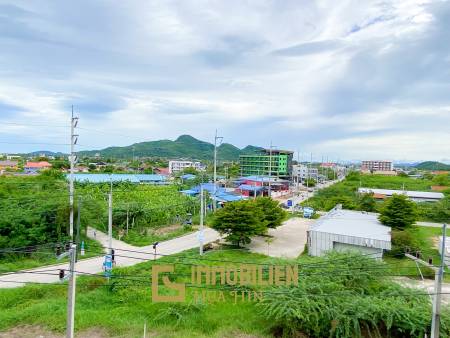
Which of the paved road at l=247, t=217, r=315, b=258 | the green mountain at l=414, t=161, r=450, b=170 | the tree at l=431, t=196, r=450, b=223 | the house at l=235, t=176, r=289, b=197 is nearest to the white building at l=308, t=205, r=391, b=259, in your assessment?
the paved road at l=247, t=217, r=315, b=258

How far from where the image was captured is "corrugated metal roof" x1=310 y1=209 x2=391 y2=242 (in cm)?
1847

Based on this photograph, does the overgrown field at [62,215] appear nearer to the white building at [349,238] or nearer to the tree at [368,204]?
the white building at [349,238]

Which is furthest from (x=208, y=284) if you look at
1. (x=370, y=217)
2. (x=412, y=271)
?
(x=370, y=217)

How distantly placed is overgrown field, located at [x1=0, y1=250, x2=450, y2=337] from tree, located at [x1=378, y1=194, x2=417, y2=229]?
1092 cm

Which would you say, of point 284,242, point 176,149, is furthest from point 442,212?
point 176,149

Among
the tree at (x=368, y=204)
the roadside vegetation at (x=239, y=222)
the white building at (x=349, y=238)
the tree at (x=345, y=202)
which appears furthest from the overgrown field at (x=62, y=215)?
the tree at (x=368, y=204)

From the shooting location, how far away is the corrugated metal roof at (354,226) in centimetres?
1847

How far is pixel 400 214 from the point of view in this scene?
21.2 metres

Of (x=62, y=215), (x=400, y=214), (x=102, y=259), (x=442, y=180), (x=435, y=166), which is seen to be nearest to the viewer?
(x=102, y=259)

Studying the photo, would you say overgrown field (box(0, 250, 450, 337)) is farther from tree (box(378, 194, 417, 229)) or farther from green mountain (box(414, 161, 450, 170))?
green mountain (box(414, 161, 450, 170))

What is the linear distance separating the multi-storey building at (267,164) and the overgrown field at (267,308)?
64.2 m

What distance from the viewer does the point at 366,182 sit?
6131cm

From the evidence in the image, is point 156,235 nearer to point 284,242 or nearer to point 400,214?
point 284,242

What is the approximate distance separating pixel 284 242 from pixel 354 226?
4899 mm
